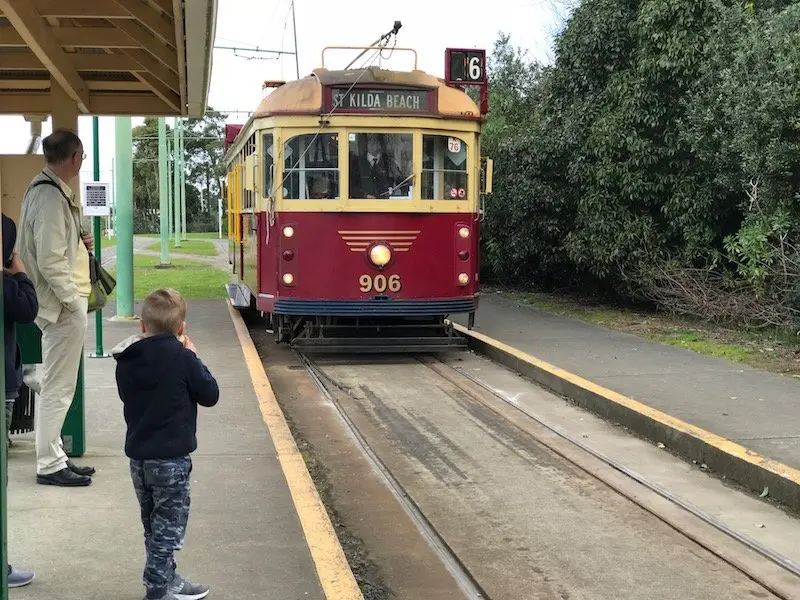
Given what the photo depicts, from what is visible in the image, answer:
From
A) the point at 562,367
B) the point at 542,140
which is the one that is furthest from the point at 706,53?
the point at 562,367

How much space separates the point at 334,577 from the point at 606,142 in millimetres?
11997

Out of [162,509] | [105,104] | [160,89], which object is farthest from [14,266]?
[105,104]

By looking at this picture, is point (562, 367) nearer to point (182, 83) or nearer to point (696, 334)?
point (696, 334)

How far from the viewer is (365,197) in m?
10.8

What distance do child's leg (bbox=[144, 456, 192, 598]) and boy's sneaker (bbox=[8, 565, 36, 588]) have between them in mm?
612

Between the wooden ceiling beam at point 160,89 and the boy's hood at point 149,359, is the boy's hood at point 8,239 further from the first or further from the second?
the wooden ceiling beam at point 160,89

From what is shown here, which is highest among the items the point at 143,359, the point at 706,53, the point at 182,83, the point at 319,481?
the point at 706,53

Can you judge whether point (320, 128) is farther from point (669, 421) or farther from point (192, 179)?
point (192, 179)

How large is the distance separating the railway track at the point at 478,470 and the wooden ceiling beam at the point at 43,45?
133 inches

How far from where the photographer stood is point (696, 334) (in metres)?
12.8

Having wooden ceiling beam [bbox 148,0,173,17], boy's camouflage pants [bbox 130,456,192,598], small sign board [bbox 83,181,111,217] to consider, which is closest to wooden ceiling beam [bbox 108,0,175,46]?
wooden ceiling beam [bbox 148,0,173,17]

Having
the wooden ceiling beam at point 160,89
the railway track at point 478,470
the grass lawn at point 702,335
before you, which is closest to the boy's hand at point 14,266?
the wooden ceiling beam at point 160,89

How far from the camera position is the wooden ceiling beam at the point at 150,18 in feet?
15.6

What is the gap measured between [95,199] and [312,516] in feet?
18.8
